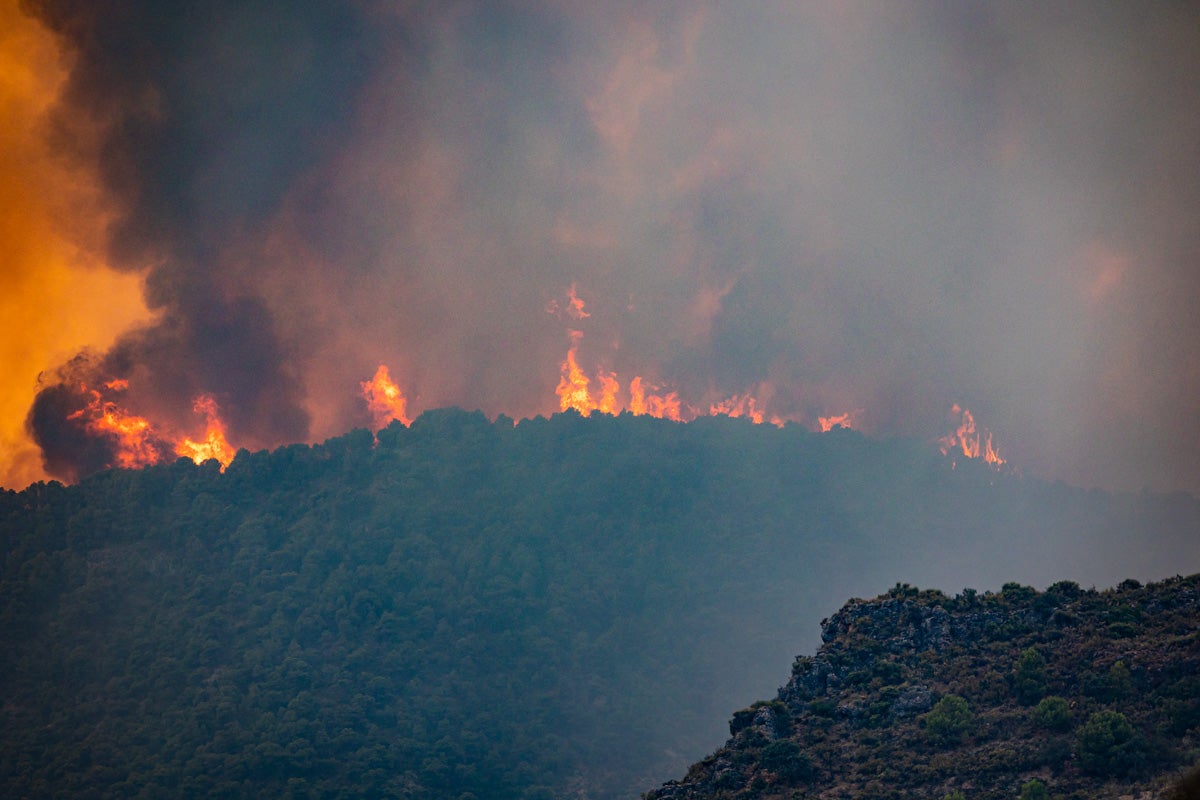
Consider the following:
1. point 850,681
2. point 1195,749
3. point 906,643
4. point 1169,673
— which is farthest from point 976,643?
point 1195,749

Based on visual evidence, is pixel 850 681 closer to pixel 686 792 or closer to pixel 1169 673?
pixel 686 792

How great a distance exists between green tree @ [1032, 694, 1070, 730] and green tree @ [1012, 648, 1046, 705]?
175 inches

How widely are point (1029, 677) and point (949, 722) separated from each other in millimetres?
8553

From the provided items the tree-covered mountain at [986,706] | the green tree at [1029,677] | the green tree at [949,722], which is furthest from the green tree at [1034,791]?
the green tree at [1029,677]

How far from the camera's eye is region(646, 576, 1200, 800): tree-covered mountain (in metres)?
75.9

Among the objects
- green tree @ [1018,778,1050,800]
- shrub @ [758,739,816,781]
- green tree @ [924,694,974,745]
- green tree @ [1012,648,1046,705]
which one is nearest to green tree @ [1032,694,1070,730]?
green tree @ [1012,648,1046,705]

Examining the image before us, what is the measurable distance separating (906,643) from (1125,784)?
104 feet

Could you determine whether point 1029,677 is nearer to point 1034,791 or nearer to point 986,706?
point 986,706

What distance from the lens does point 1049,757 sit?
257ft

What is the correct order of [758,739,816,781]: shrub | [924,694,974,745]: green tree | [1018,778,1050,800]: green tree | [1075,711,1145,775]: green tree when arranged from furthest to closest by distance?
[758,739,816,781]: shrub < [924,694,974,745]: green tree < [1075,711,1145,775]: green tree < [1018,778,1050,800]: green tree

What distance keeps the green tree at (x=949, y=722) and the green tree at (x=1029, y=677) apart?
514 centimetres

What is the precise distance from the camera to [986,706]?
89.4m

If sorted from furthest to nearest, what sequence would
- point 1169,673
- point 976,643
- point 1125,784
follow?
point 976,643
point 1169,673
point 1125,784

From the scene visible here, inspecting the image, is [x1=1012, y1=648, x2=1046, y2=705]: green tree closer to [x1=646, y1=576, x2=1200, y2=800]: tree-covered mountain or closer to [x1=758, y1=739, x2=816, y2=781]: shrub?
[x1=646, y1=576, x2=1200, y2=800]: tree-covered mountain
